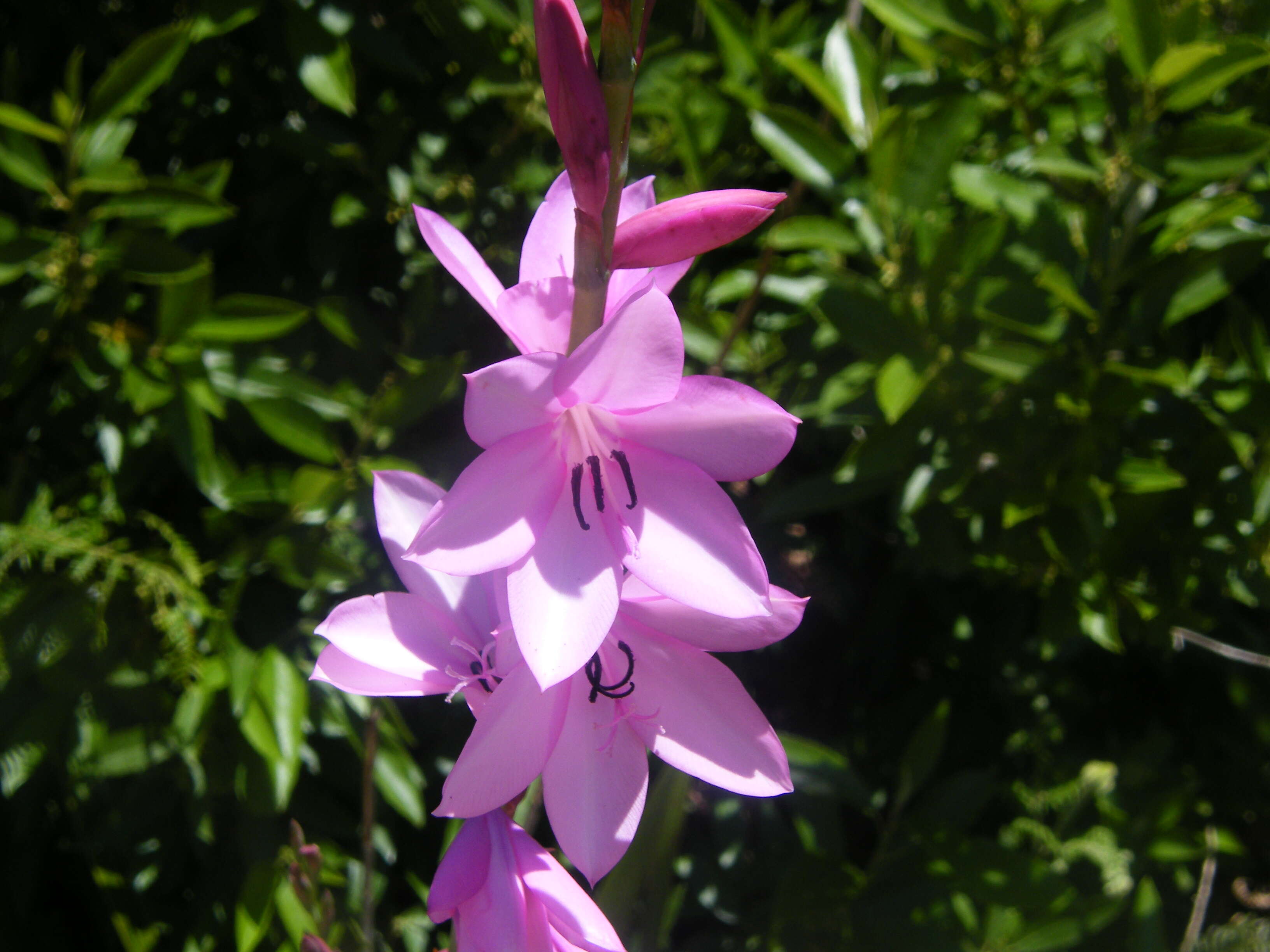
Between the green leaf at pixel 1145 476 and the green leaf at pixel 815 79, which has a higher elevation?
the green leaf at pixel 815 79

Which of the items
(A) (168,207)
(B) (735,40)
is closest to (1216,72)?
(B) (735,40)

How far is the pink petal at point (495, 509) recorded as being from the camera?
1.72 ft

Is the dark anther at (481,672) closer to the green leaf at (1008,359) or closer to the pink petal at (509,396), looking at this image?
the pink petal at (509,396)

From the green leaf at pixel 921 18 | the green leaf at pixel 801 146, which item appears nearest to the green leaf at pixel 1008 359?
the green leaf at pixel 801 146

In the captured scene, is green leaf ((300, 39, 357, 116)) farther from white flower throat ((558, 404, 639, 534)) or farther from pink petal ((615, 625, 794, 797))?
pink petal ((615, 625, 794, 797))

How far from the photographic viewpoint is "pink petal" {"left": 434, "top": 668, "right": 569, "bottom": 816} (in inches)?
21.9

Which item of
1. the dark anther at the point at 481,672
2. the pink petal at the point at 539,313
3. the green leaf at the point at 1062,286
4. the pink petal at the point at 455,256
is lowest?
the green leaf at the point at 1062,286

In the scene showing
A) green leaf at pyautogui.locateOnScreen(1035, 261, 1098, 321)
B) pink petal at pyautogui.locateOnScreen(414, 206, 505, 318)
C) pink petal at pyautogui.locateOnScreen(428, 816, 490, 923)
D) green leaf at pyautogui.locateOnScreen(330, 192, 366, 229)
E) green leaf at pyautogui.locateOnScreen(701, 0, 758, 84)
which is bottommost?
green leaf at pyautogui.locateOnScreen(1035, 261, 1098, 321)

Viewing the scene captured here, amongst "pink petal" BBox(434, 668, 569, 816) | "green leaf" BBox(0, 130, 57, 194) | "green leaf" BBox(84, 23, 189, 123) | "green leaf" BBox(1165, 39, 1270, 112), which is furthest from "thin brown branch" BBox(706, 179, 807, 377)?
"green leaf" BBox(0, 130, 57, 194)

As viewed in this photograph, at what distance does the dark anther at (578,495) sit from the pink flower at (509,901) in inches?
8.1

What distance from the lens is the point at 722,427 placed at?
54 centimetres

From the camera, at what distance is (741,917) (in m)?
1.51

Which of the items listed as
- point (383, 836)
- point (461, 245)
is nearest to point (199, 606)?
point (383, 836)

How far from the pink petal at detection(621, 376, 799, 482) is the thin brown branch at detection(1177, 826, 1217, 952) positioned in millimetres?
1479
